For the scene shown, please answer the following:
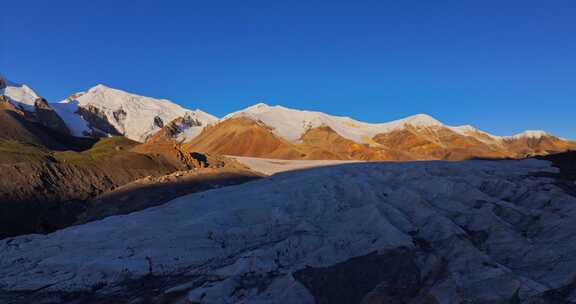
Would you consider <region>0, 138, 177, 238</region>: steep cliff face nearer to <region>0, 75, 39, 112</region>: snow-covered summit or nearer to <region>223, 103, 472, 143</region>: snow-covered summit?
<region>223, 103, 472, 143</region>: snow-covered summit

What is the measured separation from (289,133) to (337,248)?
126 m

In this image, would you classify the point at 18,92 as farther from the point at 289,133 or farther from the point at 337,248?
the point at 337,248

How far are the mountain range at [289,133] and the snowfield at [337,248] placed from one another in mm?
79709

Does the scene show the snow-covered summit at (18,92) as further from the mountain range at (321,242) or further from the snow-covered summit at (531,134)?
the snow-covered summit at (531,134)

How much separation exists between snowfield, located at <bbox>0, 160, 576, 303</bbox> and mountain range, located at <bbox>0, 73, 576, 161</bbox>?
79709mm

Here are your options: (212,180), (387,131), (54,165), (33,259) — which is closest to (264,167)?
(212,180)

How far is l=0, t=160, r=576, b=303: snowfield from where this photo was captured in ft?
44.9

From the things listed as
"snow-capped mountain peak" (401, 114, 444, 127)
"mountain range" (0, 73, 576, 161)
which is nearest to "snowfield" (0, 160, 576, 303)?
"mountain range" (0, 73, 576, 161)

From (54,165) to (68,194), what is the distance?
3.72 meters

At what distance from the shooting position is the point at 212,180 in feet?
135

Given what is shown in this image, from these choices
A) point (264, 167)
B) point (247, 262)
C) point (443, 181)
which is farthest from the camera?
point (264, 167)

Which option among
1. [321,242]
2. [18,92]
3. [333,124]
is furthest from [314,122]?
[321,242]

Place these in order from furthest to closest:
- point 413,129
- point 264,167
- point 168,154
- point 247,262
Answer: point 413,129
point 264,167
point 168,154
point 247,262

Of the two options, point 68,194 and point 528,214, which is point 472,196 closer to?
point 528,214
